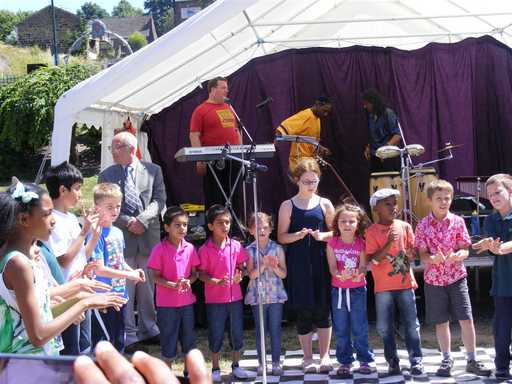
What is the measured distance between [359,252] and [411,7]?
466 cm

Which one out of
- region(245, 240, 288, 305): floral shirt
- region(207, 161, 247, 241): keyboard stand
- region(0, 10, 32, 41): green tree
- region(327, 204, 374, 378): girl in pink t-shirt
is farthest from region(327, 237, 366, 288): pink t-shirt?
region(0, 10, 32, 41): green tree

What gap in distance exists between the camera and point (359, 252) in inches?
215

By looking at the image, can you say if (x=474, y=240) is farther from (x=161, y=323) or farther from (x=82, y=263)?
(x=82, y=263)

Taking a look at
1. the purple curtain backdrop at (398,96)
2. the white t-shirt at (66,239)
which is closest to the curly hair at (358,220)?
the white t-shirt at (66,239)

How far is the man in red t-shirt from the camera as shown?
290 inches

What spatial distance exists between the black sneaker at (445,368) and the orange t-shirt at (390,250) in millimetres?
541

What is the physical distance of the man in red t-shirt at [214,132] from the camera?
7363 mm

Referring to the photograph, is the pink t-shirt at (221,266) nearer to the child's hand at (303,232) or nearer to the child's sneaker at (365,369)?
the child's hand at (303,232)

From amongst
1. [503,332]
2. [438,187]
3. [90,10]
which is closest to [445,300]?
[503,332]

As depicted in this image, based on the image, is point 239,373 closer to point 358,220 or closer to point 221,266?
point 221,266

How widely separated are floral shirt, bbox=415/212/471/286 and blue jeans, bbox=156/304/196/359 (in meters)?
1.69

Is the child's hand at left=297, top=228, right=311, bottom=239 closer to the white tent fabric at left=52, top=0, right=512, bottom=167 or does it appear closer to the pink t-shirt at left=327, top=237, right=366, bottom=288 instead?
the pink t-shirt at left=327, top=237, right=366, bottom=288

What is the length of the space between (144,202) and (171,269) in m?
1.04

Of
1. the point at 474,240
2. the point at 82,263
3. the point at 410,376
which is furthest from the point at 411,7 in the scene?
the point at 82,263
